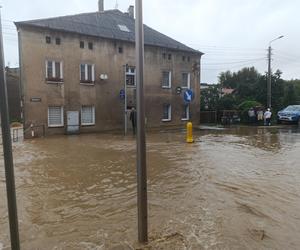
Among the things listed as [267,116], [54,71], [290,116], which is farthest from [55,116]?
[290,116]

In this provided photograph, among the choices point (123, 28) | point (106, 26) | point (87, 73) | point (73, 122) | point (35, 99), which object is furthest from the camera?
point (123, 28)

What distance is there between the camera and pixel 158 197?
6.78 m

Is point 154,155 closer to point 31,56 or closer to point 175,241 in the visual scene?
point 175,241

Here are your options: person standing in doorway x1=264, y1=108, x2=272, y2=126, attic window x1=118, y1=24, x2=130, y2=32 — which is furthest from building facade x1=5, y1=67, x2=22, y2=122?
→ person standing in doorway x1=264, y1=108, x2=272, y2=126

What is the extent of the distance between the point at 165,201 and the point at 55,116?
1605cm

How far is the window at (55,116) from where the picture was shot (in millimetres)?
20750

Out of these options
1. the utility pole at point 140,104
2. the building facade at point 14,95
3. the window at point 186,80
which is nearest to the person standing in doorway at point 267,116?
the window at point 186,80

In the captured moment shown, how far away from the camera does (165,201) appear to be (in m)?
6.51

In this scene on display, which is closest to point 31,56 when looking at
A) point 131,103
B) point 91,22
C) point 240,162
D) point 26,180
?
point 91,22

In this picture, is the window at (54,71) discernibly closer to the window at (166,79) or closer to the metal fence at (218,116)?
the window at (166,79)

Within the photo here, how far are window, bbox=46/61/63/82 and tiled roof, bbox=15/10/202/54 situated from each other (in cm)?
226

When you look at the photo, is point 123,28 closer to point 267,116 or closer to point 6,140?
point 267,116

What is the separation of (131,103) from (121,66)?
296 cm

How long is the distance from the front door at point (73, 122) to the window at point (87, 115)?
576 mm
